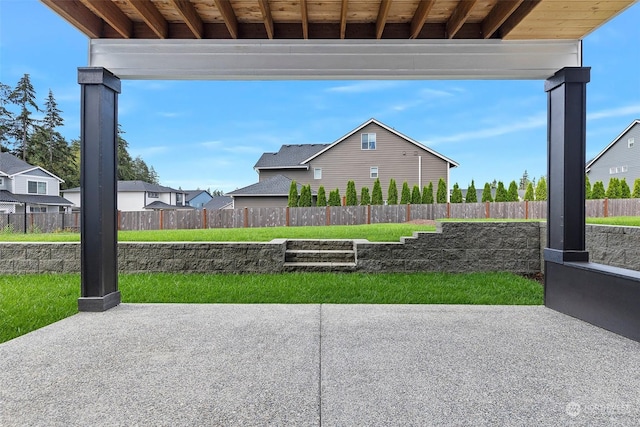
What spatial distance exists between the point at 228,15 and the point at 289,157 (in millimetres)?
16354

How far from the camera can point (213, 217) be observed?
46.7 feet

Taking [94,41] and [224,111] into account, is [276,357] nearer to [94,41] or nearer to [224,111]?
[94,41]

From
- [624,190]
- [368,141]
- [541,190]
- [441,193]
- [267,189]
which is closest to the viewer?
[624,190]

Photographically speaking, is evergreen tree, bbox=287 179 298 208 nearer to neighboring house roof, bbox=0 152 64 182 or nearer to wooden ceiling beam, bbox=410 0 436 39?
wooden ceiling beam, bbox=410 0 436 39

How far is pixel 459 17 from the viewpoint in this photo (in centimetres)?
341

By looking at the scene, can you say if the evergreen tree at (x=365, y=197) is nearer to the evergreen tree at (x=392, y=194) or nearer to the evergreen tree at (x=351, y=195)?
the evergreen tree at (x=351, y=195)

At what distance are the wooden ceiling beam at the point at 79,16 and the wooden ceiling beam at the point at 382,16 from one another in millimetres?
2821

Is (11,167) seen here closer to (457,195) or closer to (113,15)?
(113,15)

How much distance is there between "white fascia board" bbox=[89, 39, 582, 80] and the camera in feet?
12.1

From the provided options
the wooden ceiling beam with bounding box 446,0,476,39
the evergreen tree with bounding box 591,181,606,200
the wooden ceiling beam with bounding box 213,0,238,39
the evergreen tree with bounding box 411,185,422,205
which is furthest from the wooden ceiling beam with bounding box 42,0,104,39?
the evergreen tree with bounding box 591,181,606,200

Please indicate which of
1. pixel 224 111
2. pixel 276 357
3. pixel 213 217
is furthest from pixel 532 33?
pixel 224 111

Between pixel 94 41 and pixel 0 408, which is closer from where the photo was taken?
pixel 0 408

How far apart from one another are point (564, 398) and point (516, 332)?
1169mm

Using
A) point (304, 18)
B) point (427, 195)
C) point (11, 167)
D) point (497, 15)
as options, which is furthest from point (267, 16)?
point (11, 167)
